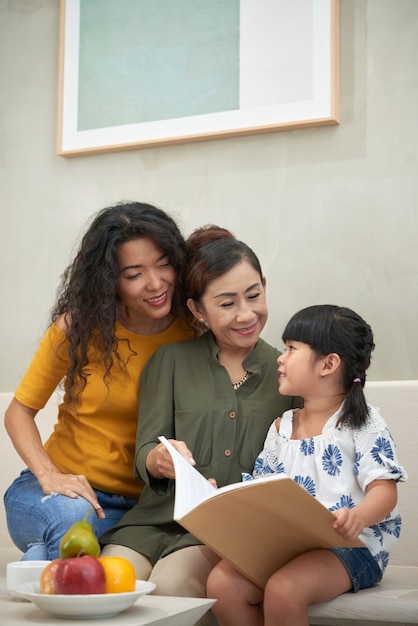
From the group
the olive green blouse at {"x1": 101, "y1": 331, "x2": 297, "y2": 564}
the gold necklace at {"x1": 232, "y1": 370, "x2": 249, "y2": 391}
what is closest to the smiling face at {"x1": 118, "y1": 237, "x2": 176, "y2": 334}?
the olive green blouse at {"x1": 101, "y1": 331, "x2": 297, "y2": 564}

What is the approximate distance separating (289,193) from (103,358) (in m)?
0.79

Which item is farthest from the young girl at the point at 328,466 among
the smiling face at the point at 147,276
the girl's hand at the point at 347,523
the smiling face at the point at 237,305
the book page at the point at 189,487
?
the smiling face at the point at 147,276

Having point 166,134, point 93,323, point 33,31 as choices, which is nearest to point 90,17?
point 33,31

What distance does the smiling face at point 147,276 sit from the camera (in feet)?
6.57

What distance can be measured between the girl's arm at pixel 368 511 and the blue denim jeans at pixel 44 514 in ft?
2.03

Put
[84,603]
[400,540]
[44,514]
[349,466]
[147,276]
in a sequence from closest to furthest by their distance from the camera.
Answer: [84,603]
[349,466]
[44,514]
[147,276]
[400,540]

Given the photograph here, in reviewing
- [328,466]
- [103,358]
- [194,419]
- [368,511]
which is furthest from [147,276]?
[368,511]

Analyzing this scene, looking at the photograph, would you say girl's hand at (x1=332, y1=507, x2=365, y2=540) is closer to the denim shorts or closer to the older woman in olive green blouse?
the denim shorts

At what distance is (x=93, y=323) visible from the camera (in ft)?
6.76

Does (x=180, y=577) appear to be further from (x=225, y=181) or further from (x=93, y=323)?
(x=225, y=181)

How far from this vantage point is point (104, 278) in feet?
6.62

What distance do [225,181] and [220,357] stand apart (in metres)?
0.76

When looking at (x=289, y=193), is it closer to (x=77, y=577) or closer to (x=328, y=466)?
(x=328, y=466)

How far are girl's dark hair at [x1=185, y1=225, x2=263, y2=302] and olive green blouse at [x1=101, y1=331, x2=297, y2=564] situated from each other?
0.47 ft
